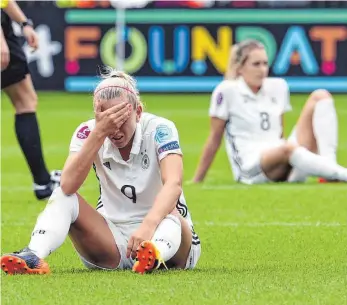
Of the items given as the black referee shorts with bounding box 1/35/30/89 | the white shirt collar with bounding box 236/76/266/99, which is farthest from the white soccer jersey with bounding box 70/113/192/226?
the white shirt collar with bounding box 236/76/266/99

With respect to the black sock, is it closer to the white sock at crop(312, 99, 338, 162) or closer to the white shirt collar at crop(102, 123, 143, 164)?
the white sock at crop(312, 99, 338, 162)

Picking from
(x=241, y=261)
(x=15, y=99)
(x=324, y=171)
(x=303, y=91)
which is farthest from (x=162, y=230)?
(x=303, y=91)

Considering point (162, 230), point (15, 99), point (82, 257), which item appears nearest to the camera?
point (162, 230)

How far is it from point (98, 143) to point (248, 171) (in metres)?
4.74

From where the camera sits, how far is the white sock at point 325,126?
32.1 ft

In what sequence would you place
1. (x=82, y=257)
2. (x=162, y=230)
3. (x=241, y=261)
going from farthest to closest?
(x=241, y=261), (x=82, y=257), (x=162, y=230)

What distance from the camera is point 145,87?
21.6 meters

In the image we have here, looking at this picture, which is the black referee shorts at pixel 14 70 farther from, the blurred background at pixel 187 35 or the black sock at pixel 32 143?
the blurred background at pixel 187 35

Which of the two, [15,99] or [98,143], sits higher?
[98,143]

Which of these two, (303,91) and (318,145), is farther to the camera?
(303,91)

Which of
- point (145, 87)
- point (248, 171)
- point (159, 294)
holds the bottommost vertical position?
point (145, 87)

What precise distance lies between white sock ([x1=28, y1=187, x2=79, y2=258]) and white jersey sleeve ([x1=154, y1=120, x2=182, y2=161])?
48cm

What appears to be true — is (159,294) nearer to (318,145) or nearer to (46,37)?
(318,145)

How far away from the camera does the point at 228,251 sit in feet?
21.5
